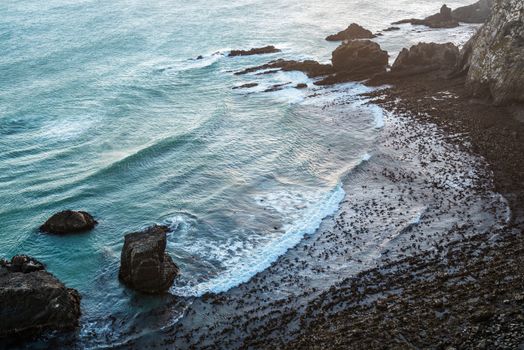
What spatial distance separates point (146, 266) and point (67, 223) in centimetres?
930

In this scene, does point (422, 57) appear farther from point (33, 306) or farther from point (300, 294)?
point (33, 306)

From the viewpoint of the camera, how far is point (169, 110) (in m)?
56.1

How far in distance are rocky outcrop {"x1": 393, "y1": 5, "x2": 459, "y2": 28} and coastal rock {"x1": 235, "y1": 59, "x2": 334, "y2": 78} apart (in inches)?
1135

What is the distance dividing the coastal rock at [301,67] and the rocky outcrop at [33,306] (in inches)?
1806

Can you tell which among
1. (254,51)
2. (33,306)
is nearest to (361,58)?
(254,51)

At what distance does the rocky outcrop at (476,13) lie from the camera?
8206 centimetres

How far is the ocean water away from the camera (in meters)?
31.4

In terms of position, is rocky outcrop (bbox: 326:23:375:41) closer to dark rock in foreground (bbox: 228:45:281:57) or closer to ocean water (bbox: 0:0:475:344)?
ocean water (bbox: 0:0:475:344)

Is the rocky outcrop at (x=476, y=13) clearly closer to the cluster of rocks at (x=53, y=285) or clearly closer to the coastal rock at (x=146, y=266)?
the cluster of rocks at (x=53, y=285)

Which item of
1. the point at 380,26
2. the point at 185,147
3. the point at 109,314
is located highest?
the point at 380,26

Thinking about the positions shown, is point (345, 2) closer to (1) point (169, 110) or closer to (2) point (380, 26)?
(2) point (380, 26)

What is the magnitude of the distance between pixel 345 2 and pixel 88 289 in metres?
100

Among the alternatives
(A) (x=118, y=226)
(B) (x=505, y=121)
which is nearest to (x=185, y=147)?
(A) (x=118, y=226)

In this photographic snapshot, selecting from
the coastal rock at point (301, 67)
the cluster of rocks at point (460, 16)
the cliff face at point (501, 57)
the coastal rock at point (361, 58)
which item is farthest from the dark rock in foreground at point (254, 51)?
the cliff face at point (501, 57)
